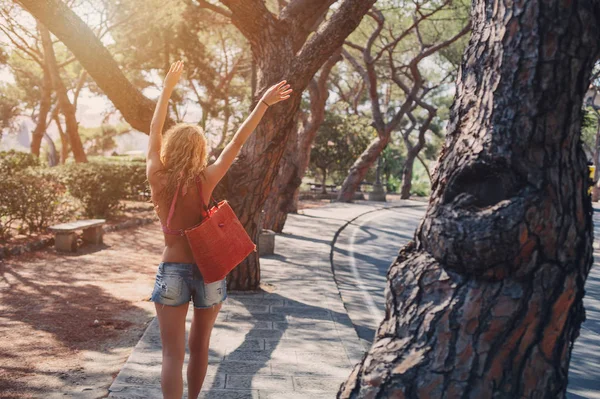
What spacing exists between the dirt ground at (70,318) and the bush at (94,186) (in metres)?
3.17

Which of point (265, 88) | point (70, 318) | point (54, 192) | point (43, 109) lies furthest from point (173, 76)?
point (43, 109)

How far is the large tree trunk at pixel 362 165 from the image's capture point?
28703mm

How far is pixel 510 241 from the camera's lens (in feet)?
8.68

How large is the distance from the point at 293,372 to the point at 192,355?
1.35 meters

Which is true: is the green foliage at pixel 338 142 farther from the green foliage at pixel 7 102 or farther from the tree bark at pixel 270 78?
the tree bark at pixel 270 78

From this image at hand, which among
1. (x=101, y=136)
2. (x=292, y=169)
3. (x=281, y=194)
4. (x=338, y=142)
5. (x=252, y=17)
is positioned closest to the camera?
(x=252, y=17)

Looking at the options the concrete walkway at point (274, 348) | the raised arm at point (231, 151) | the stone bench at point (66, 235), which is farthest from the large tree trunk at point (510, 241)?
the stone bench at point (66, 235)

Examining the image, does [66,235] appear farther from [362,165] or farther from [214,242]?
[362,165]

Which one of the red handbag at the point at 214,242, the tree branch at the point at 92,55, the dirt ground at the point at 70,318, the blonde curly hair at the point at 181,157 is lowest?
the dirt ground at the point at 70,318

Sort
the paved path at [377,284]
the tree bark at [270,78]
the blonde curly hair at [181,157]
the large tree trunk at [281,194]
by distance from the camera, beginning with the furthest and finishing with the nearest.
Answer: the large tree trunk at [281,194] < the tree bark at [270,78] < the paved path at [377,284] < the blonde curly hair at [181,157]

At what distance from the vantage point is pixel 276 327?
6.74 metres

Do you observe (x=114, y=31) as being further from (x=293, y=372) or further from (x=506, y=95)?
(x=506, y=95)

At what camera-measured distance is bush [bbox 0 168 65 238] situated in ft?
38.4

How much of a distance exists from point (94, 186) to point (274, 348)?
1082 cm
